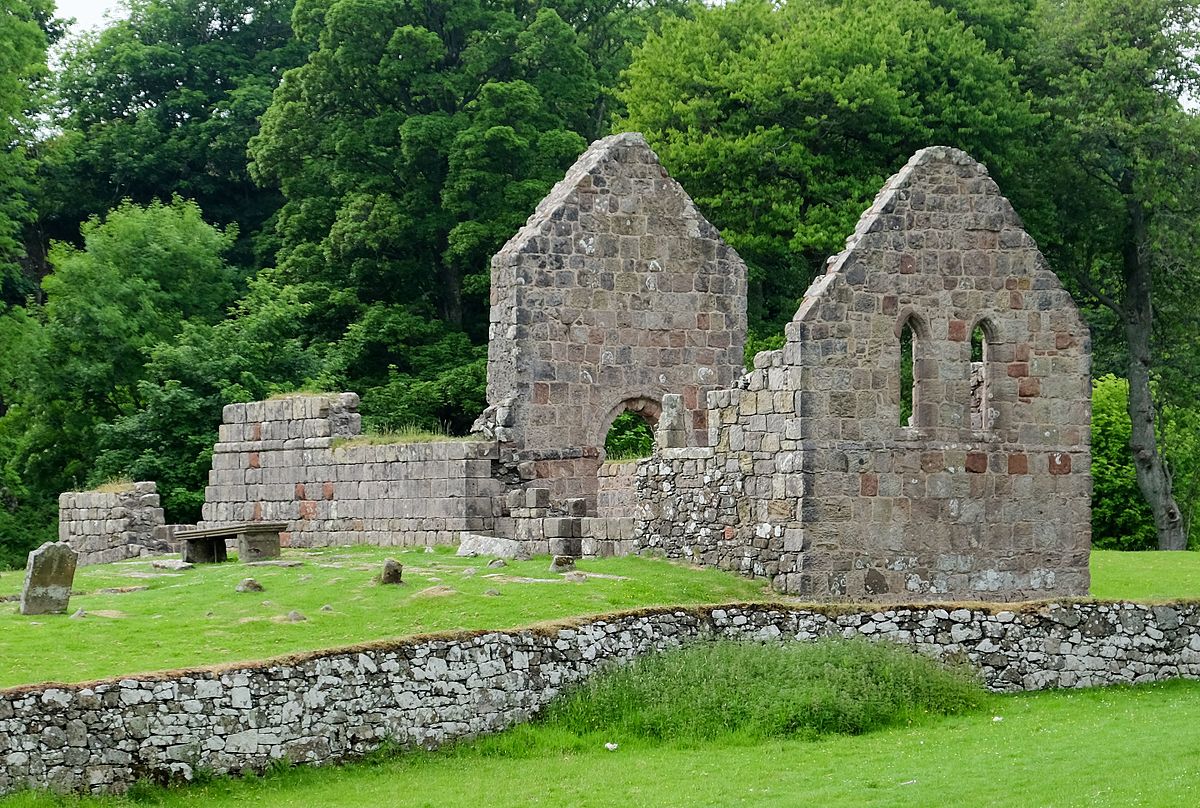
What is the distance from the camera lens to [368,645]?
1884 cm

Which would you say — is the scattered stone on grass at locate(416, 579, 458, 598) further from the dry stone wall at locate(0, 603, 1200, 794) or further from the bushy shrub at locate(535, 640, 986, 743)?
the bushy shrub at locate(535, 640, 986, 743)

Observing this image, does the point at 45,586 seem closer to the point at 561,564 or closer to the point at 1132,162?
the point at 561,564

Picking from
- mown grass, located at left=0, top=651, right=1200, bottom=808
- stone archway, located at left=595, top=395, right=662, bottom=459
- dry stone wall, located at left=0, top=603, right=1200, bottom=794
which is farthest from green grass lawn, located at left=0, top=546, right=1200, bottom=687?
stone archway, located at left=595, top=395, right=662, bottom=459

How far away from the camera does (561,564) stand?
2403 cm

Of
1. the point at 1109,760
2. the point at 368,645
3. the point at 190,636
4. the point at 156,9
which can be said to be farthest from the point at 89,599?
the point at 156,9

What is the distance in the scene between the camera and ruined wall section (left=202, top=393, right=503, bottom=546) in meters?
28.7

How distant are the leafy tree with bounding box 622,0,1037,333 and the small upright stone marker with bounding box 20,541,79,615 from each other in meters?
21.5

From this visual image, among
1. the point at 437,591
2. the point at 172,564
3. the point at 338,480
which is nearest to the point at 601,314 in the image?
the point at 338,480

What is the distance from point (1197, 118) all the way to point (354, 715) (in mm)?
30240

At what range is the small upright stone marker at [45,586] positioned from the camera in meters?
21.4

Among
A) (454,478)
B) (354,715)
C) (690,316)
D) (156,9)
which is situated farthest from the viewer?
(156,9)

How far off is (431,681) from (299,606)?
3.37 meters

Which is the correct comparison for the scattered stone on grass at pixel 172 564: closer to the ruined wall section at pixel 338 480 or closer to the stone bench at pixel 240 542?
the stone bench at pixel 240 542

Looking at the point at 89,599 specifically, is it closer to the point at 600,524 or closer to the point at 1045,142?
the point at 600,524
